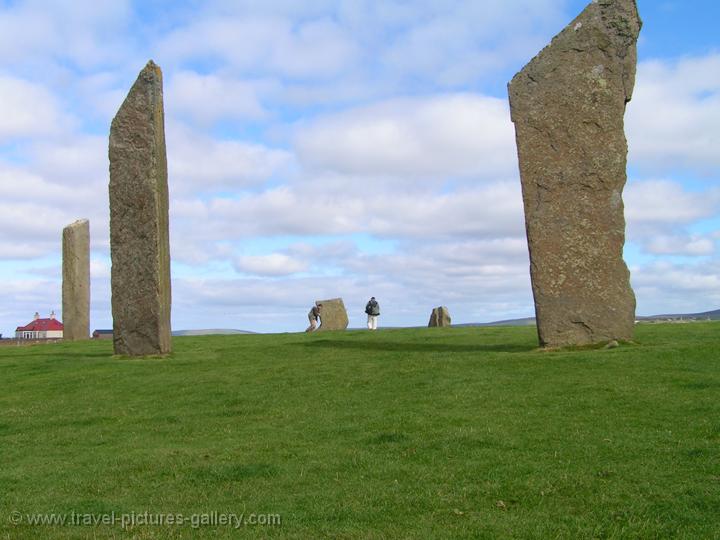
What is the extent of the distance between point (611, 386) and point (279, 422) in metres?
5.38

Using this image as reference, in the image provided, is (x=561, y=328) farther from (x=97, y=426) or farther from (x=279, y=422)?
(x=97, y=426)

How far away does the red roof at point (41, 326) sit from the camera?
4522 cm

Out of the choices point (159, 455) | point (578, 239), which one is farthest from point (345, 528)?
point (578, 239)

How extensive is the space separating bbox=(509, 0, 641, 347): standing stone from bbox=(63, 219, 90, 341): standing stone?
77.0ft

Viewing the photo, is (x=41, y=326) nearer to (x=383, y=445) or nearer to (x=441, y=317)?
(x=441, y=317)

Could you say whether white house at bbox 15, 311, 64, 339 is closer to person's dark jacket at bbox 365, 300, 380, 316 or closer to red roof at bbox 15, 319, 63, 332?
red roof at bbox 15, 319, 63, 332

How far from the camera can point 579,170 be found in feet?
60.5

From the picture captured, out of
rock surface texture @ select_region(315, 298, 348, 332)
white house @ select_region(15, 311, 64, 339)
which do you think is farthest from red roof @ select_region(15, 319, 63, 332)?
rock surface texture @ select_region(315, 298, 348, 332)

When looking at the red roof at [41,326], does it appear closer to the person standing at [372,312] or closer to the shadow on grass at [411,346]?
the person standing at [372,312]

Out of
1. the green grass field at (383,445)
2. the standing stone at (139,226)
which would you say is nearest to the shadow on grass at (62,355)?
the standing stone at (139,226)

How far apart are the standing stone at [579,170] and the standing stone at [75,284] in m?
23.5

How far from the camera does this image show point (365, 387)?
15164 millimetres

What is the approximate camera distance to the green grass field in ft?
26.0

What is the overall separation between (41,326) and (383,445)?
3947 centimetres
